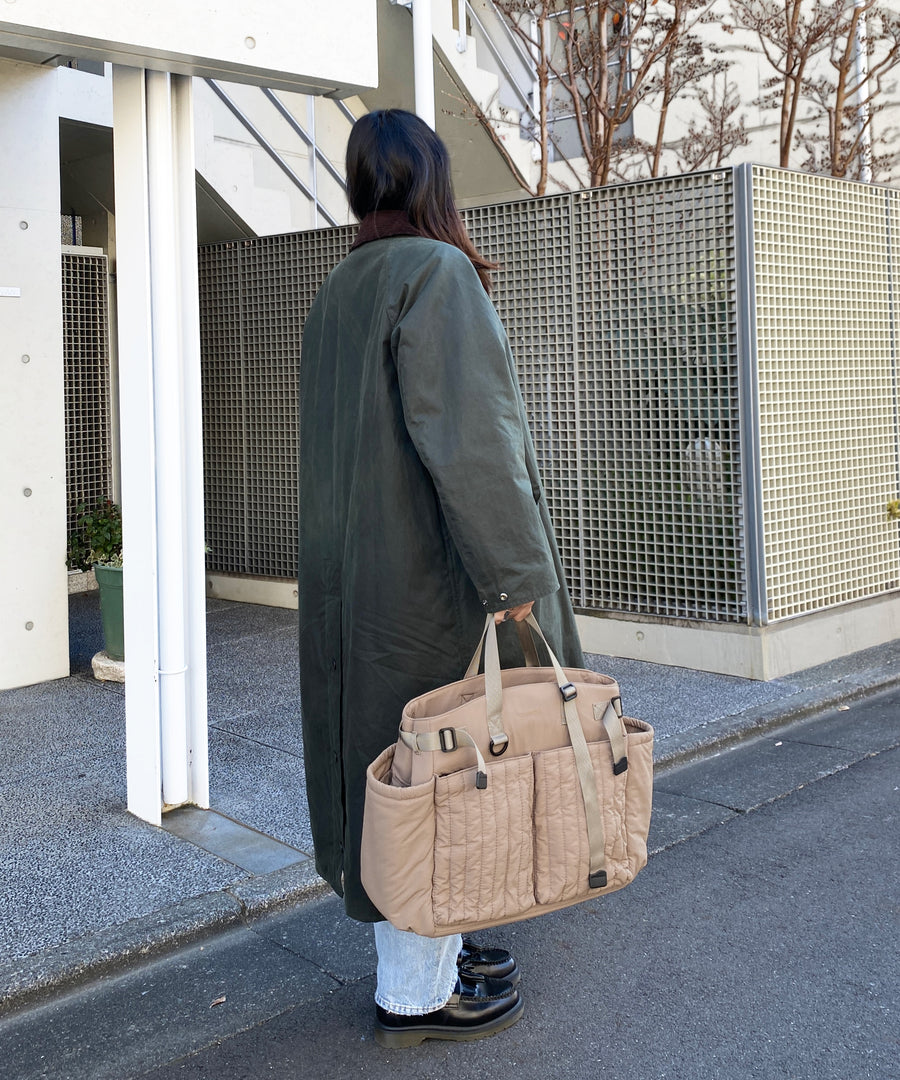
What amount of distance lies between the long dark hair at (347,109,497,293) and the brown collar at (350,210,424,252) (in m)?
0.01

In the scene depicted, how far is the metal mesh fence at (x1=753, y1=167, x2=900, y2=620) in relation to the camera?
605cm

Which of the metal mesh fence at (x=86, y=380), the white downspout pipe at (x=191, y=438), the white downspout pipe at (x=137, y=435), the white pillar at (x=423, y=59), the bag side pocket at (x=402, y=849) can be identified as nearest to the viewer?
the bag side pocket at (x=402, y=849)

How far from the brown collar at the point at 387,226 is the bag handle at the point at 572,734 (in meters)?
0.89

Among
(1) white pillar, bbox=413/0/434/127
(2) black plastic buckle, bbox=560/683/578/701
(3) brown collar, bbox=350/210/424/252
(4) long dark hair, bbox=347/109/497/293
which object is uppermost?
(1) white pillar, bbox=413/0/434/127

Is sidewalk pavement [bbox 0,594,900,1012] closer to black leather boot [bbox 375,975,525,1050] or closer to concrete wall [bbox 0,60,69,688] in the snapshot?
concrete wall [bbox 0,60,69,688]

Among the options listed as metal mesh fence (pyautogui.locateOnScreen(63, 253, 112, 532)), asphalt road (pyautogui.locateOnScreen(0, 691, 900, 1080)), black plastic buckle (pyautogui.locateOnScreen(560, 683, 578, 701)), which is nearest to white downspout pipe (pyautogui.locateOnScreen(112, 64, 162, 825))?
asphalt road (pyautogui.locateOnScreen(0, 691, 900, 1080))

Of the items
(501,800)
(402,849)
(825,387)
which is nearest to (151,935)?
(402,849)

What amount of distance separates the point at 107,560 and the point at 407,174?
14.7 feet

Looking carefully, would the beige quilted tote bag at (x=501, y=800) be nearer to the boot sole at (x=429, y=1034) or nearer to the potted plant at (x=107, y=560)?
the boot sole at (x=429, y=1034)

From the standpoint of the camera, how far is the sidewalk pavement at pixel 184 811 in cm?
329

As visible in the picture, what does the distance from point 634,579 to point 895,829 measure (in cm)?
257

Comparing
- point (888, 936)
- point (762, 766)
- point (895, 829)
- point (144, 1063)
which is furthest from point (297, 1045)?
point (762, 766)

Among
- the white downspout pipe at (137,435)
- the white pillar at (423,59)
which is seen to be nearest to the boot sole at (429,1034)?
the white downspout pipe at (137,435)

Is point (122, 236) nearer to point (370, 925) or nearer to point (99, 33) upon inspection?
point (99, 33)
